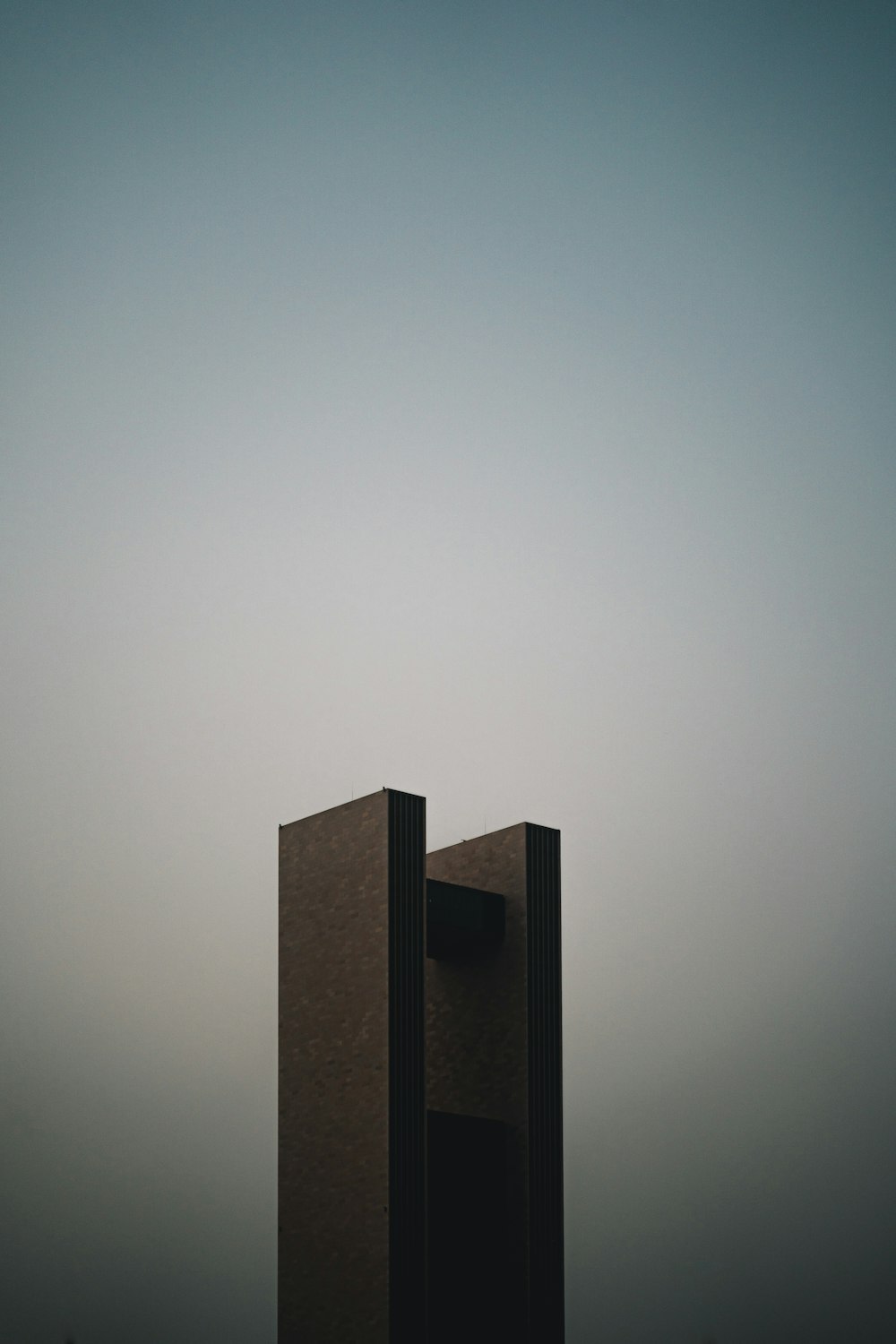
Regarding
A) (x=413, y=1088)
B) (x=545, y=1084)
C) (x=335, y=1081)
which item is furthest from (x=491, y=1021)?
(x=335, y=1081)

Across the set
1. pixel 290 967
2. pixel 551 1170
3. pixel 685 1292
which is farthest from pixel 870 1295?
pixel 290 967

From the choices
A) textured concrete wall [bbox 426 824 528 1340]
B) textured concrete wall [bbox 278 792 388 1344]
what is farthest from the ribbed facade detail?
textured concrete wall [bbox 278 792 388 1344]

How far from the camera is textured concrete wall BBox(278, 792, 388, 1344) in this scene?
96.1 feet

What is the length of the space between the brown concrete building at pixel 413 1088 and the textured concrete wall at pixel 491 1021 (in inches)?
2.0

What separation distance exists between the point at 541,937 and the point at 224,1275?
78.4ft

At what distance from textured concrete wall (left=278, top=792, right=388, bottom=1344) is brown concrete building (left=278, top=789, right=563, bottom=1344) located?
0.04 metres

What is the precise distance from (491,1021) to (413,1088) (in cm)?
437

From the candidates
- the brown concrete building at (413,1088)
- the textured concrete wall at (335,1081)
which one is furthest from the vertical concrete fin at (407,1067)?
the textured concrete wall at (335,1081)

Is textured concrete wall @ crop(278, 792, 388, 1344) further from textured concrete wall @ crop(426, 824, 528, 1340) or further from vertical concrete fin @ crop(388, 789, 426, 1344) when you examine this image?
textured concrete wall @ crop(426, 824, 528, 1340)

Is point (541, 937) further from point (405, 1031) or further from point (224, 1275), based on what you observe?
point (224, 1275)

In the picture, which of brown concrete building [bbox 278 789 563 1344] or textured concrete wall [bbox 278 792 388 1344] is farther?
brown concrete building [bbox 278 789 563 1344]

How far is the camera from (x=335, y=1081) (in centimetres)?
3088

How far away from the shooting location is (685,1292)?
158 feet

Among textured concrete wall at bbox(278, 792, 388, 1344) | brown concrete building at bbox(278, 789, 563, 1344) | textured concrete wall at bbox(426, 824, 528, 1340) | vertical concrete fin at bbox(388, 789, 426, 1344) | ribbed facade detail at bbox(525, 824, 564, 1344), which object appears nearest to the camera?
vertical concrete fin at bbox(388, 789, 426, 1344)
